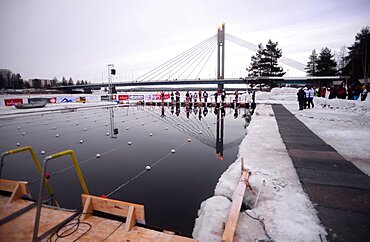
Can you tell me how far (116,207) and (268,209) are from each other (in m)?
1.88

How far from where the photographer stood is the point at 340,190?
10.00 ft

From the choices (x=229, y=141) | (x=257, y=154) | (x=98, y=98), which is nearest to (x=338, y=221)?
(x=257, y=154)

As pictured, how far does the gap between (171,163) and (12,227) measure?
116 inches

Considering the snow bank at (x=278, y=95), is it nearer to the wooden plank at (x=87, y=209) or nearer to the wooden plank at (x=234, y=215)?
the wooden plank at (x=234, y=215)

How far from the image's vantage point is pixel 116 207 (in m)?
2.39

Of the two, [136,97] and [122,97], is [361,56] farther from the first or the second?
[122,97]

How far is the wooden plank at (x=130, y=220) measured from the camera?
7.18 feet

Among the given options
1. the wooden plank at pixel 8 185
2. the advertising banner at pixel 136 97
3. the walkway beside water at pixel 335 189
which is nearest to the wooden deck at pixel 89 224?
the wooden plank at pixel 8 185

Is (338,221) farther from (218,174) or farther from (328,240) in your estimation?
(218,174)

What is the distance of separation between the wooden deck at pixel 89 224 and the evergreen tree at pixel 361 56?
121 feet

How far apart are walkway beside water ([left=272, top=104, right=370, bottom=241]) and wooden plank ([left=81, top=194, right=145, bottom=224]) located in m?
1.97

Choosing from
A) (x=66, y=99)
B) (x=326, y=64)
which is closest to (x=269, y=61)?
(x=326, y=64)

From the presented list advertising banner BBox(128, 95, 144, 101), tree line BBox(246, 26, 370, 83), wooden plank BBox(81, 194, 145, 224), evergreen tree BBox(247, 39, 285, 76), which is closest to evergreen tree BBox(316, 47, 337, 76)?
tree line BBox(246, 26, 370, 83)

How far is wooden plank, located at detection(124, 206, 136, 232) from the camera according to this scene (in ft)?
7.18
